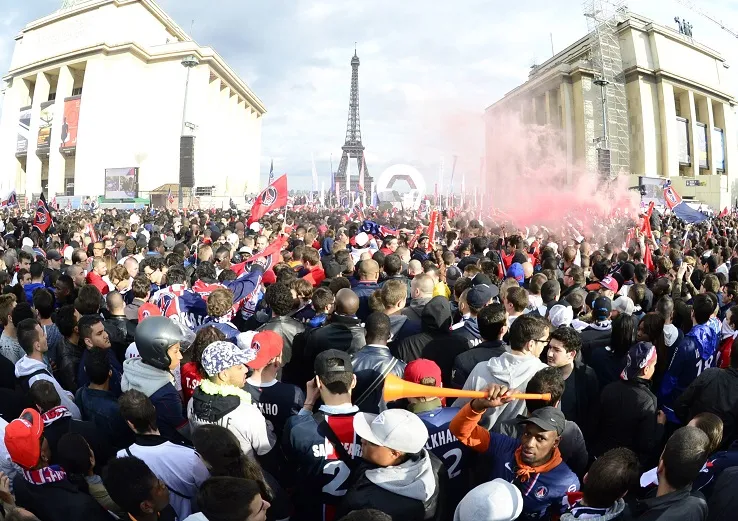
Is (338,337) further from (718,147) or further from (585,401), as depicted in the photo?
(718,147)

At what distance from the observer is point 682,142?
55.4 metres

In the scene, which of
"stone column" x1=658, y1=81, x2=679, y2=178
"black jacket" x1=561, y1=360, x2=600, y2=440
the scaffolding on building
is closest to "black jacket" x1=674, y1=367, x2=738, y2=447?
"black jacket" x1=561, y1=360, x2=600, y2=440

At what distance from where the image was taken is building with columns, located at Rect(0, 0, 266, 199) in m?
52.5

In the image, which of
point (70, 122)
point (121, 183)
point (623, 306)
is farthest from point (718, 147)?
point (70, 122)

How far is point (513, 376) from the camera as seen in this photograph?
3184mm

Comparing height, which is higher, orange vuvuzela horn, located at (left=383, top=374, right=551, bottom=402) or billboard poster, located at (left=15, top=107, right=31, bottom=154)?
billboard poster, located at (left=15, top=107, right=31, bottom=154)

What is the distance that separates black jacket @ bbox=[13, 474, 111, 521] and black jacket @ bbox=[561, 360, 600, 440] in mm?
2793

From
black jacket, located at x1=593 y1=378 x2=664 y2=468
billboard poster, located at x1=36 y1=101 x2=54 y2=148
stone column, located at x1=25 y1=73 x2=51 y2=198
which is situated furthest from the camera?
stone column, located at x1=25 y1=73 x2=51 y2=198

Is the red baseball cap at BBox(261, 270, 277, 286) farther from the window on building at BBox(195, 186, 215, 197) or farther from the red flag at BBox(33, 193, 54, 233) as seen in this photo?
the window on building at BBox(195, 186, 215, 197)

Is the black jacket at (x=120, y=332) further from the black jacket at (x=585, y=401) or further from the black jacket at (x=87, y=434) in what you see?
the black jacket at (x=585, y=401)

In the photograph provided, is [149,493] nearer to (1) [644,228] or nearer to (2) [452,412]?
(2) [452,412]

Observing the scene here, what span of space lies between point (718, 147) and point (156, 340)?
69427mm

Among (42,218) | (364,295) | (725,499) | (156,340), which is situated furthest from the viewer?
(42,218)

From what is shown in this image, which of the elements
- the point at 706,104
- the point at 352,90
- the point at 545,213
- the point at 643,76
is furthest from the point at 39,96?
the point at 706,104
